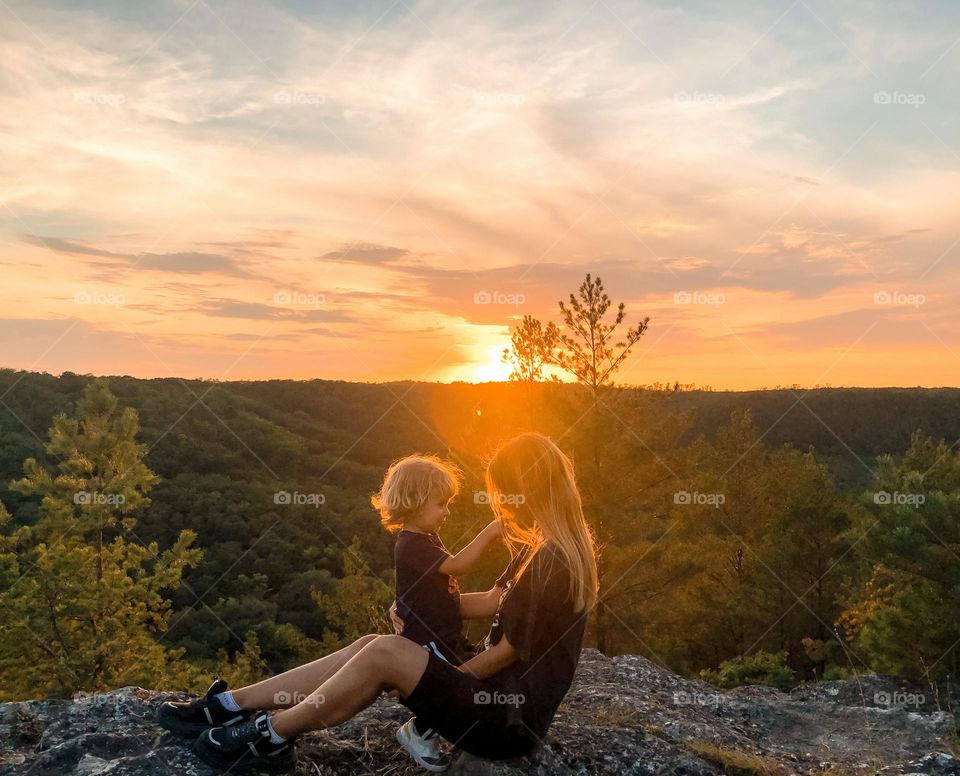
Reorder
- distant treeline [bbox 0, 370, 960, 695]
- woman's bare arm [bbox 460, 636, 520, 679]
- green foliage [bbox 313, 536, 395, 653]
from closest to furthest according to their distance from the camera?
1. woman's bare arm [bbox 460, 636, 520, 679]
2. distant treeline [bbox 0, 370, 960, 695]
3. green foliage [bbox 313, 536, 395, 653]

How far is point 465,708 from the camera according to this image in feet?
11.0

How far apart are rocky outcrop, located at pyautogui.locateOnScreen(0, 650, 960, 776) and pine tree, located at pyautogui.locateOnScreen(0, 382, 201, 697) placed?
13.8m

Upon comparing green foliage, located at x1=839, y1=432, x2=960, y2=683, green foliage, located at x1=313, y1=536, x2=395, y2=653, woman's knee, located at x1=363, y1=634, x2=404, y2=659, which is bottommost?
green foliage, located at x1=313, y1=536, x2=395, y2=653

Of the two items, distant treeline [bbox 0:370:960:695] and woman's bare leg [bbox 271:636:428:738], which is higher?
woman's bare leg [bbox 271:636:428:738]

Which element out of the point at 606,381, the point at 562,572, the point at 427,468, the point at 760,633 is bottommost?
the point at 760,633

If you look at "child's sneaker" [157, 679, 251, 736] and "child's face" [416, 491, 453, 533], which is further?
"child's face" [416, 491, 453, 533]

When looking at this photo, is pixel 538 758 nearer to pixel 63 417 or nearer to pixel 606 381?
pixel 606 381

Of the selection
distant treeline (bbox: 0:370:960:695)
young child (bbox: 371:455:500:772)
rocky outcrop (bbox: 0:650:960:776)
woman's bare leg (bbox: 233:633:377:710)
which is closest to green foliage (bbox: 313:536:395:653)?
distant treeline (bbox: 0:370:960:695)

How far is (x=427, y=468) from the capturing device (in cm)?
397

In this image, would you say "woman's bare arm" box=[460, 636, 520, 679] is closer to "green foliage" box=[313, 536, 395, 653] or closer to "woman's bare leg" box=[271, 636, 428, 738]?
"woman's bare leg" box=[271, 636, 428, 738]

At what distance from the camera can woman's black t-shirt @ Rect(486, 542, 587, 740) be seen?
10.8 ft

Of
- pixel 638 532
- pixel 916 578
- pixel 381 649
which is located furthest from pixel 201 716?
pixel 638 532

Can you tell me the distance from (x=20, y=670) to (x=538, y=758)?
17.9 metres

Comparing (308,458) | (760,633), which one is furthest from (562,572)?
(308,458)
